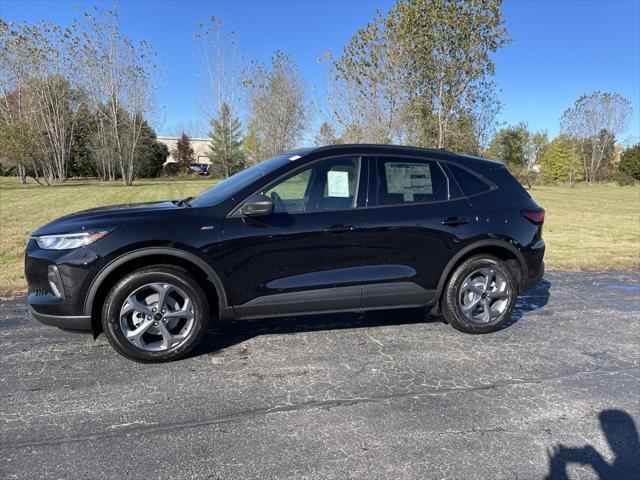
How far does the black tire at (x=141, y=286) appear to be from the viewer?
3.39m

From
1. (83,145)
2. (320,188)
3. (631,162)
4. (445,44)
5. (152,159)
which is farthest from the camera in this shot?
(631,162)

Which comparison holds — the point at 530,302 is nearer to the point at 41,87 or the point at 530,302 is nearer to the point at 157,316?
the point at 157,316

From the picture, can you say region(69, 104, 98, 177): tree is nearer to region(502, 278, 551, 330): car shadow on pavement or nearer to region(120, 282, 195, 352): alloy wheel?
region(120, 282, 195, 352): alloy wheel

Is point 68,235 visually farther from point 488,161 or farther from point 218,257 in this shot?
point 488,161

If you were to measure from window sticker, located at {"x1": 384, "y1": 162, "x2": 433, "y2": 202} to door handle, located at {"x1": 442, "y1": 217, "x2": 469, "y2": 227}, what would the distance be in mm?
298

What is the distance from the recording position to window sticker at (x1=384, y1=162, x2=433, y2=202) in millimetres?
4051

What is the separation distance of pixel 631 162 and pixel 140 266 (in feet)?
220

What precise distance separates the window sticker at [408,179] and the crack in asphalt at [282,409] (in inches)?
68.1

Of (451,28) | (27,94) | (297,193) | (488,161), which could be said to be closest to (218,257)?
(297,193)

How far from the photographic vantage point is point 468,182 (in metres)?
4.31

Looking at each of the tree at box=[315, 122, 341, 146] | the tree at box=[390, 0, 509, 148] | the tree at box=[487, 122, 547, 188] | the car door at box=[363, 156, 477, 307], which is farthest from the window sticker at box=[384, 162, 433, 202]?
the tree at box=[487, 122, 547, 188]

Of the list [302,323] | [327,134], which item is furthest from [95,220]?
[327,134]

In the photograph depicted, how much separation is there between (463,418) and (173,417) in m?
1.90

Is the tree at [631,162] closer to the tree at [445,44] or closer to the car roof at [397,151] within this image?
the tree at [445,44]
